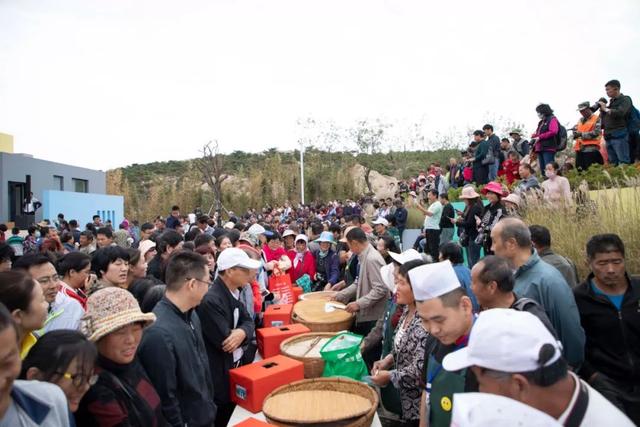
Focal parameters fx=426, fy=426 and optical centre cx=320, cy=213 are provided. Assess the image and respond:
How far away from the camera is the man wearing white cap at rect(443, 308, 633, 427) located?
4.32 ft

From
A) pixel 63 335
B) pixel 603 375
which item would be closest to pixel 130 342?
pixel 63 335

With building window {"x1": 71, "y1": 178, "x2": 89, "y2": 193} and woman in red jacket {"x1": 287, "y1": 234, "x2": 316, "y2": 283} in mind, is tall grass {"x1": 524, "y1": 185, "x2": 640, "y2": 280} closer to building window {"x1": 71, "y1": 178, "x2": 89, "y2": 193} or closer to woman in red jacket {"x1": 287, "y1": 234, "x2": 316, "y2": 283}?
woman in red jacket {"x1": 287, "y1": 234, "x2": 316, "y2": 283}

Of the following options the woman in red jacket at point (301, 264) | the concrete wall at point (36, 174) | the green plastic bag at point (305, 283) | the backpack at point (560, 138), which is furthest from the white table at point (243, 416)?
the concrete wall at point (36, 174)

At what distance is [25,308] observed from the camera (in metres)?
2.23

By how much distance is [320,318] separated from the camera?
4422 mm

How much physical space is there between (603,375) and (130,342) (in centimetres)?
287

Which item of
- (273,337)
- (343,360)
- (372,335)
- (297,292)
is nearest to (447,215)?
(297,292)

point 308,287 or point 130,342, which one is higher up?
point 130,342

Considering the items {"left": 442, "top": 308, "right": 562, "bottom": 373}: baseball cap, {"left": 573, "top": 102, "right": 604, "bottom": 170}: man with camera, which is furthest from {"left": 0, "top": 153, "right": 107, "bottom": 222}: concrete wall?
{"left": 442, "top": 308, "right": 562, "bottom": 373}: baseball cap

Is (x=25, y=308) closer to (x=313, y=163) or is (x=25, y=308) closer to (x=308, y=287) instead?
(x=308, y=287)

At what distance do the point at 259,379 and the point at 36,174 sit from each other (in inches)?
966

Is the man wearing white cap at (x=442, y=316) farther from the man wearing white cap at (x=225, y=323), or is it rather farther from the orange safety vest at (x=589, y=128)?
the orange safety vest at (x=589, y=128)

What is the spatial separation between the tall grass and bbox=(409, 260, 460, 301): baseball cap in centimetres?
320

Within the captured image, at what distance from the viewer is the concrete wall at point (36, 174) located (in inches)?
778
